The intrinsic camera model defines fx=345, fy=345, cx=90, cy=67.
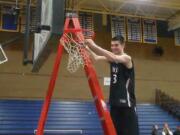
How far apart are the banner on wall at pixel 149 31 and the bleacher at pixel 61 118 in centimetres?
308

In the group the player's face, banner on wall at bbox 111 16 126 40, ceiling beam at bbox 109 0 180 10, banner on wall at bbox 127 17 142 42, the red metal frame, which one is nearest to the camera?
the red metal frame

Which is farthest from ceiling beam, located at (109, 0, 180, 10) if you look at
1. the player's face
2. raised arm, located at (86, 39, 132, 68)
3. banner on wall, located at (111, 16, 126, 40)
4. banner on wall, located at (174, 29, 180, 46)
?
raised arm, located at (86, 39, 132, 68)

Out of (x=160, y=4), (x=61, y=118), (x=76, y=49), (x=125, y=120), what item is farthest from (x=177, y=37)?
(x=76, y=49)

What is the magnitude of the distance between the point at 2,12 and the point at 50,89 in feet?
32.7

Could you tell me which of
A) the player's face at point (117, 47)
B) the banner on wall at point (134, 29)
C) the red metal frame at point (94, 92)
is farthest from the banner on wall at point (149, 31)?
the red metal frame at point (94, 92)

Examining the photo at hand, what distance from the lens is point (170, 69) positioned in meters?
16.8

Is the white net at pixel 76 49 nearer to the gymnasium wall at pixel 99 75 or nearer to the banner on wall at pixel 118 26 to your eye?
the gymnasium wall at pixel 99 75

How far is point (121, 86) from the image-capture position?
15.1 ft

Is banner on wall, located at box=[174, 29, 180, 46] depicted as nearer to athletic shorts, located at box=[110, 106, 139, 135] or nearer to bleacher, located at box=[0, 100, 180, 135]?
bleacher, located at box=[0, 100, 180, 135]

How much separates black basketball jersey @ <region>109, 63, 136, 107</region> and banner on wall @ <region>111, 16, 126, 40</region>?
10.7m

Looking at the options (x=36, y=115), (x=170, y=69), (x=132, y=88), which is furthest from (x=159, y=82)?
(x=132, y=88)

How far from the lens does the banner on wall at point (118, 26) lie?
15.3m

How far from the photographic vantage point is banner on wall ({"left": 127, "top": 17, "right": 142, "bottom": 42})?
15.5m

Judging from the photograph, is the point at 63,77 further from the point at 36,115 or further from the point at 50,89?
the point at 50,89
